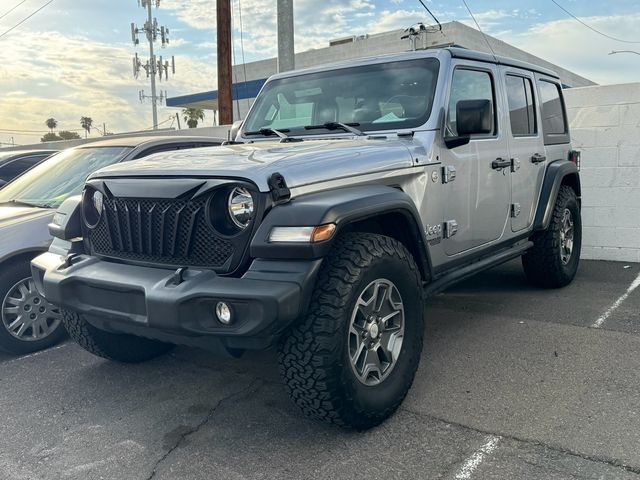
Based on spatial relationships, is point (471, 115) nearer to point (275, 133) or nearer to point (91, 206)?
point (275, 133)

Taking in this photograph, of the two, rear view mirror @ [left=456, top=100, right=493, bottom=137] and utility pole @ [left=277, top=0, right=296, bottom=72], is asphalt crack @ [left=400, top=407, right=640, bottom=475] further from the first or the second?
utility pole @ [left=277, top=0, right=296, bottom=72]

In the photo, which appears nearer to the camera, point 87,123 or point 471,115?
point 471,115

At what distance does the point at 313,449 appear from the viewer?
2871mm

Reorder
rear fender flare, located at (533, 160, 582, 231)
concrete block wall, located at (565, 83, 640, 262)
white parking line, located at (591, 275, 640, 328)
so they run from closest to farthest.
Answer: white parking line, located at (591, 275, 640, 328) < rear fender flare, located at (533, 160, 582, 231) < concrete block wall, located at (565, 83, 640, 262)

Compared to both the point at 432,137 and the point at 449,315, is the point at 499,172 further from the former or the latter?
the point at 449,315

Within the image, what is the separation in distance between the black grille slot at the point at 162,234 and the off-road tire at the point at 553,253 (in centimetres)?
361

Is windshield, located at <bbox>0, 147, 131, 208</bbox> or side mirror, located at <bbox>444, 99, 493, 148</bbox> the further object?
windshield, located at <bbox>0, 147, 131, 208</bbox>

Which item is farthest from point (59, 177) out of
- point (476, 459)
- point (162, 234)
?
point (476, 459)

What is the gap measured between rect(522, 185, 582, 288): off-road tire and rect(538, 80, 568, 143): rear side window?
540 mm

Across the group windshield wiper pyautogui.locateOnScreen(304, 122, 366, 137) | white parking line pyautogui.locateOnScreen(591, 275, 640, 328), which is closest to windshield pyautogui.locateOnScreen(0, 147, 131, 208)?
windshield wiper pyautogui.locateOnScreen(304, 122, 366, 137)

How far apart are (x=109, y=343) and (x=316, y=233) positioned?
6.38 feet

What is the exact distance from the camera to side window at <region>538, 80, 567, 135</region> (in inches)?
213

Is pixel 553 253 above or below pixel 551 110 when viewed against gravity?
below

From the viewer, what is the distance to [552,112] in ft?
18.4
